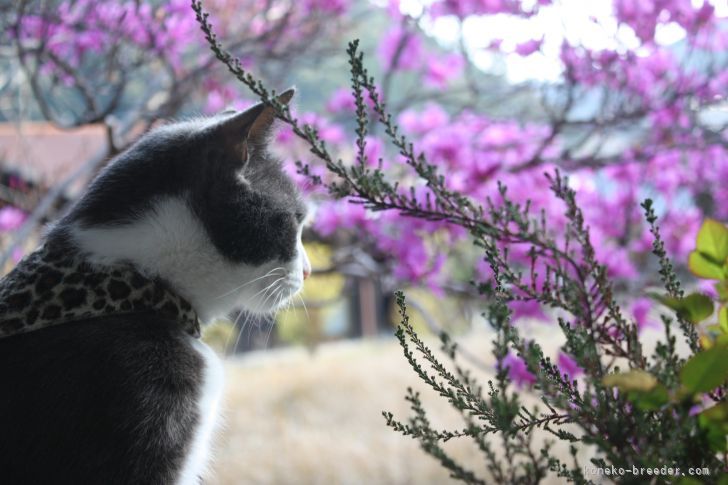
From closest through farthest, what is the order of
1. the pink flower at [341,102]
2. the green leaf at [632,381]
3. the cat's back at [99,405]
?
1. the green leaf at [632,381]
2. the cat's back at [99,405]
3. the pink flower at [341,102]

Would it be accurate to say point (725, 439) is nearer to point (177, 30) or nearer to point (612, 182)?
point (177, 30)

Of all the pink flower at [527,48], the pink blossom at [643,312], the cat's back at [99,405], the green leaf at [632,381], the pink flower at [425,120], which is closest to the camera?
the green leaf at [632,381]

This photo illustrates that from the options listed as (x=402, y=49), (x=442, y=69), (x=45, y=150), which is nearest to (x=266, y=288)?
(x=402, y=49)

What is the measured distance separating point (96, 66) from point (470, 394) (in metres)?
1.56

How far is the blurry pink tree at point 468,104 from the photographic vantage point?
54.9 inches

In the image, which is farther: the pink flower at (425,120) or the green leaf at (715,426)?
the pink flower at (425,120)

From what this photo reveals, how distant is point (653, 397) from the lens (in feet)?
1.00

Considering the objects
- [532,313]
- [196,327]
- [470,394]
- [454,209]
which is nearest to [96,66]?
[196,327]

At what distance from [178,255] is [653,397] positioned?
0.56 m

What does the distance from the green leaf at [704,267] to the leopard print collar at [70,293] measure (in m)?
0.55

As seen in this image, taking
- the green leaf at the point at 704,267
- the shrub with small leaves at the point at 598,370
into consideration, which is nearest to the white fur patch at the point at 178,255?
the shrub with small leaves at the point at 598,370

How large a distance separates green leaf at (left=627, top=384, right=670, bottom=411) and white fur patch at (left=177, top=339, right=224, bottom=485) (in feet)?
1.67

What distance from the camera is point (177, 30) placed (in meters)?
1.50

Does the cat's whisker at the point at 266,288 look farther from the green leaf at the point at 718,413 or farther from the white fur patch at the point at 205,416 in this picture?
the green leaf at the point at 718,413
